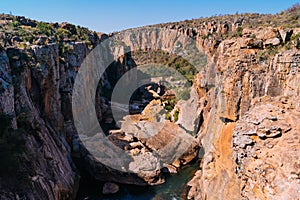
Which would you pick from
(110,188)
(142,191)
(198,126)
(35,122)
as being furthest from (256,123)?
(198,126)

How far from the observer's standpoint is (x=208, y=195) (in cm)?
1655

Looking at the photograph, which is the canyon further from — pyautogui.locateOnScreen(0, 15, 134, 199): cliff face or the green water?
the green water

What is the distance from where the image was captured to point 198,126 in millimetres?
29156

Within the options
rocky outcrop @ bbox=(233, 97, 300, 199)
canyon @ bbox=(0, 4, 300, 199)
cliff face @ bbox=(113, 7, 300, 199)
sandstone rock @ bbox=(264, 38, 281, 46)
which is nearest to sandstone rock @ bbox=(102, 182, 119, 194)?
canyon @ bbox=(0, 4, 300, 199)

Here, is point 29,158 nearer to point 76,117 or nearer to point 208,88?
point 76,117

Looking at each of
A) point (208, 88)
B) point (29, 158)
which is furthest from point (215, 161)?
point (208, 88)

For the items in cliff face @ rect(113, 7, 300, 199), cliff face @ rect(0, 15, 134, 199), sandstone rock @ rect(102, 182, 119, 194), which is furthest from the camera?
sandstone rock @ rect(102, 182, 119, 194)

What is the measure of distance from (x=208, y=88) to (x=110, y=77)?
29.0 m

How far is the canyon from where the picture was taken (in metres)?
9.98

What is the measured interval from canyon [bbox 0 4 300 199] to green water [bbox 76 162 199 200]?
0.63 metres

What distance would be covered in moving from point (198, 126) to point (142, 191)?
1072 centimetres

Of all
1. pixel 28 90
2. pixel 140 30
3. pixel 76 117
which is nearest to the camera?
pixel 28 90

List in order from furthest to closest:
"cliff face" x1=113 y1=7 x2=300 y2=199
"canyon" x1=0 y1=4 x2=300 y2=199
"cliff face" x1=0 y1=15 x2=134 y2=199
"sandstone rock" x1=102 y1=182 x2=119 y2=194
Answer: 1. "sandstone rock" x1=102 y1=182 x2=119 y2=194
2. "cliff face" x1=0 y1=15 x2=134 y2=199
3. "canyon" x1=0 y1=4 x2=300 y2=199
4. "cliff face" x1=113 y1=7 x2=300 y2=199

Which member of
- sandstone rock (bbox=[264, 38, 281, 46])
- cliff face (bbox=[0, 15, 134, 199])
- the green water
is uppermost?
sandstone rock (bbox=[264, 38, 281, 46])
